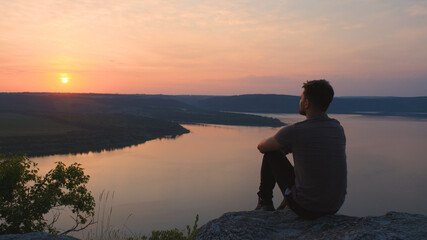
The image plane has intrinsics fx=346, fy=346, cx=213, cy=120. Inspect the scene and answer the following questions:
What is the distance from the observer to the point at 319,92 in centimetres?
337

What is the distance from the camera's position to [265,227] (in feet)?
12.1

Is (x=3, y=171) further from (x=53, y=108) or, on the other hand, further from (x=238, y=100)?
(x=238, y=100)

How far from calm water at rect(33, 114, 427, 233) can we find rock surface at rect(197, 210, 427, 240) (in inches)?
622

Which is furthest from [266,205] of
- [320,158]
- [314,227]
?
[320,158]

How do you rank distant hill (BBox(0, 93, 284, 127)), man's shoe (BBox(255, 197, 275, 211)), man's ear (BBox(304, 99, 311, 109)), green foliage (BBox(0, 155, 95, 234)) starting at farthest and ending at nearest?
distant hill (BBox(0, 93, 284, 127)) < green foliage (BBox(0, 155, 95, 234)) < man's shoe (BBox(255, 197, 275, 211)) < man's ear (BBox(304, 99, 311, 109))

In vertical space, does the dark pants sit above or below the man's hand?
below

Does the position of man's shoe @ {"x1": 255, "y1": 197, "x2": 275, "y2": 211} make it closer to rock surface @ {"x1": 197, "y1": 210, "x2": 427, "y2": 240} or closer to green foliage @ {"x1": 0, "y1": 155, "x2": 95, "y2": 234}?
rock surface @ {"x1": 197, "y1": 210, "x2": 427, "y2": 240}

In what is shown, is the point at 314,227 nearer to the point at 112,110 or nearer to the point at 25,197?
the point at 25,197

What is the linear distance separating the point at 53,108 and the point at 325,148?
10701 centimetres

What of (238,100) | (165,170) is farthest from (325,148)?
(238,100)

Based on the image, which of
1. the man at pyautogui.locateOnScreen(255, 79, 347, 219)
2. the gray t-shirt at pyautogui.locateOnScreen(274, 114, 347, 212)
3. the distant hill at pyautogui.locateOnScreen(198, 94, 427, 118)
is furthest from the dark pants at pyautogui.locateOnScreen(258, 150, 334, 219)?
the distant hill at pyautogui.locateOnScreen(198, 94, 427, 118)

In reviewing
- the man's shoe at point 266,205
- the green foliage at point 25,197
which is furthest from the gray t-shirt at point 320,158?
the green foliage at point 25,197

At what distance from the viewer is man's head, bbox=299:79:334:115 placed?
3.34m

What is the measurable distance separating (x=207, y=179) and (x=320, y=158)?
3146cm
